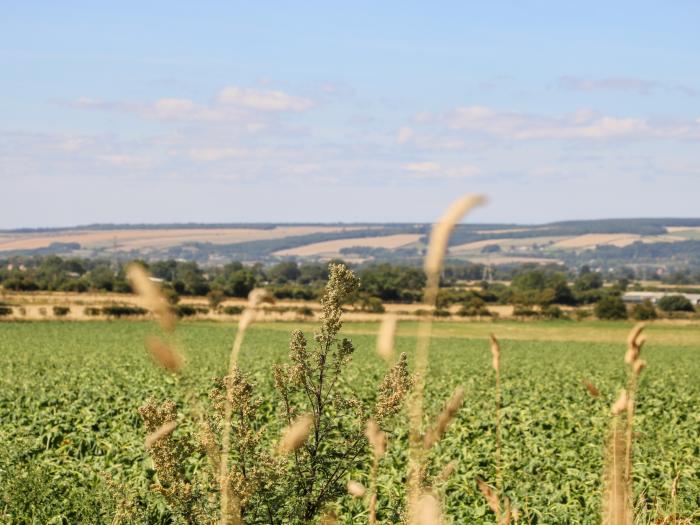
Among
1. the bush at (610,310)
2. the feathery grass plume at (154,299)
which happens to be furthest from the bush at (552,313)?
the feathery grass plume at (154,299)

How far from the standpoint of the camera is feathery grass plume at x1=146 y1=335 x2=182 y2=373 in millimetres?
1619

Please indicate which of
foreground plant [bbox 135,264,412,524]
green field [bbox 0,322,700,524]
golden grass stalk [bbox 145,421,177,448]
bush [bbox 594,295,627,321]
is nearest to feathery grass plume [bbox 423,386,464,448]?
green field [bbox 0,322,700,524]

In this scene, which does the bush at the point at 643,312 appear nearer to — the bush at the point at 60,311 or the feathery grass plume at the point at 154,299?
the bush at the point at 60,311

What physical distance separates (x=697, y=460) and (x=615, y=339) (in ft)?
194

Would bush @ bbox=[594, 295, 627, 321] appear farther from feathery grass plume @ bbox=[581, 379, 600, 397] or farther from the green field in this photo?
feathery grass plume @ bbox=[581, 379, 600, 397]

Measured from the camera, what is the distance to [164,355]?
1615 mm

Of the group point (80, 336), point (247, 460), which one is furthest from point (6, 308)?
point (247, 460)

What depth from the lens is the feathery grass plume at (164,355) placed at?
1.62 meters

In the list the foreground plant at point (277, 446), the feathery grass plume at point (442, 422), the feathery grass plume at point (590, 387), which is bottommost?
the foreground plant at point (277, 446)

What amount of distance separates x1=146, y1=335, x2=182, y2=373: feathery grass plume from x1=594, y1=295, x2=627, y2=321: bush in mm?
95492

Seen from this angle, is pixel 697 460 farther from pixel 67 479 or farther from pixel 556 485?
pixel 67 479

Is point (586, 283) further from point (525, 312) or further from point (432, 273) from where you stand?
point (432, 273)

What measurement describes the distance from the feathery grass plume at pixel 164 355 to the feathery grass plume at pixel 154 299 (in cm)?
6

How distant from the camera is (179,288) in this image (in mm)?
100375
